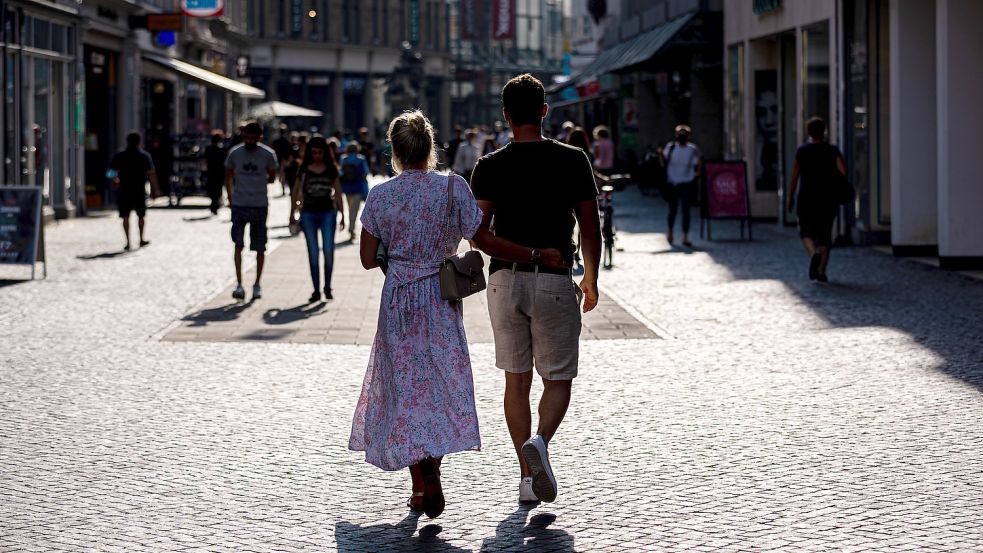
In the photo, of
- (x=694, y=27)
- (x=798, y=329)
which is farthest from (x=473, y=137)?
(x=798, y=329)

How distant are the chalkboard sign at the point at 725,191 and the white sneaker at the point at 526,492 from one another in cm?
1828

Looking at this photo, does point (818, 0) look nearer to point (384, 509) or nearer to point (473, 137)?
point (473, 137)

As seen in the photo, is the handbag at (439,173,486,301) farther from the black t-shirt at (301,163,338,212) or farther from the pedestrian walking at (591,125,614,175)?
the pedestrian walking at (591,125,614,175)

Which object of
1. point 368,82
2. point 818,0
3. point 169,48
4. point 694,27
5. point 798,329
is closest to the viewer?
point 798,329

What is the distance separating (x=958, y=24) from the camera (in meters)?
18.3

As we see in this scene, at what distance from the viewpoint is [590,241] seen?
6.84m

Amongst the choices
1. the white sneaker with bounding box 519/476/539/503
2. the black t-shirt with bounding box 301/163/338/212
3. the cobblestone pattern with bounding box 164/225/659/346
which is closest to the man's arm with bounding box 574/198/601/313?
the white sneaker with bounding box 519/476/539/503

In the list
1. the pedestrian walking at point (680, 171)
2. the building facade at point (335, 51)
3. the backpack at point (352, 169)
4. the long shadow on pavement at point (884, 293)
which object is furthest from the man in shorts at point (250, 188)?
the building facade at point (335, 51)

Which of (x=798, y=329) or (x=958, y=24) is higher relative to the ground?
(x=958, y=24)

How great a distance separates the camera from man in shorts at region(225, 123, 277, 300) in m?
16.2

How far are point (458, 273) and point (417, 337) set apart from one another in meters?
0.33

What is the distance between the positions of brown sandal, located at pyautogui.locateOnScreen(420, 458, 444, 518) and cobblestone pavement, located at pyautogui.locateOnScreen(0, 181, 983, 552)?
0.08 meters

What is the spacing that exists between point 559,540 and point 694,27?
29.5 meters

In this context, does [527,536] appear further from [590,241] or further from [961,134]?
[961,134]
